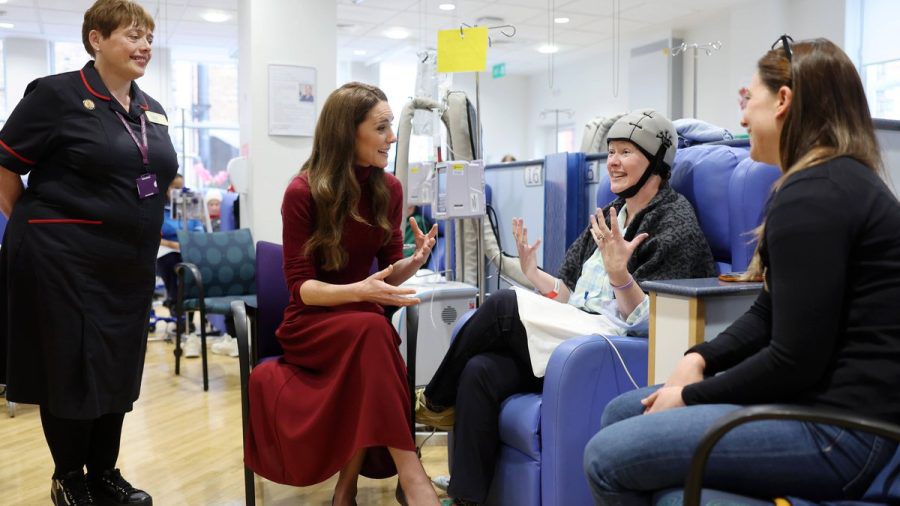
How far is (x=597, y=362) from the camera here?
6.27 ft

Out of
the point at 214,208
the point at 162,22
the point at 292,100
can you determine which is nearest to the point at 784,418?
the point at 292,100

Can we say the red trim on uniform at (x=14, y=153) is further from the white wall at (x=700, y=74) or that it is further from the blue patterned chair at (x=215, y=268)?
the white wall at (x=700, y=74)

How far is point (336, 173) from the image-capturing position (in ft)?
7.18

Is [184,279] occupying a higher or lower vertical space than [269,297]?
lower

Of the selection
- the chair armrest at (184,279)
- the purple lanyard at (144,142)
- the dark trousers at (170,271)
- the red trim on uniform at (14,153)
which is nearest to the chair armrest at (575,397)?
the purple lanyard at (144,142)

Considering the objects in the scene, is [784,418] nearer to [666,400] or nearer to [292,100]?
[666,400]

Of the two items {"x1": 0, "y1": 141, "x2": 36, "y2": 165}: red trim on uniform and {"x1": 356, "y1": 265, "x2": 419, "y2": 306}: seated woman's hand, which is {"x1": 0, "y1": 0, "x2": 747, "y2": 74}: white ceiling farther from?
{"x1": 356, "y1": 265, "x2": 419, "y2": 306}: seated woman's hand

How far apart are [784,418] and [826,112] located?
1.74 ft

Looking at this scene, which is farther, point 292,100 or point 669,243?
point 292,100

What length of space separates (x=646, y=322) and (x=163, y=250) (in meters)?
4.20

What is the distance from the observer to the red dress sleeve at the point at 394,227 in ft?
7.68

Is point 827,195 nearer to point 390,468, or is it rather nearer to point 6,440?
point 390,468

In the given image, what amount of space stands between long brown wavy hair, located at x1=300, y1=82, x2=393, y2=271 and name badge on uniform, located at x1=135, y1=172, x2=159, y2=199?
481 mm

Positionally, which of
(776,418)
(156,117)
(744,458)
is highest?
(156,117)
